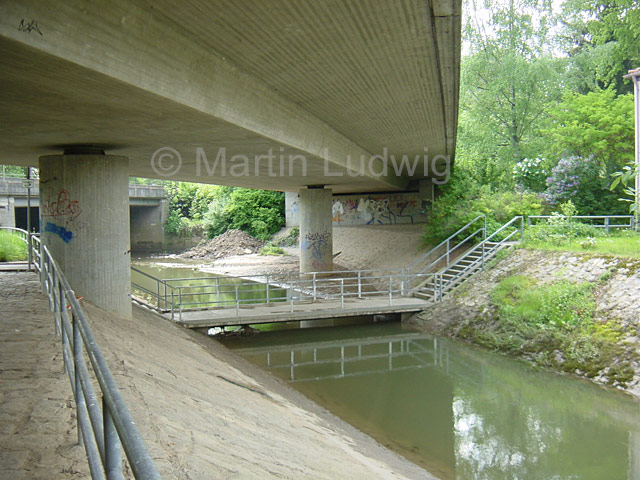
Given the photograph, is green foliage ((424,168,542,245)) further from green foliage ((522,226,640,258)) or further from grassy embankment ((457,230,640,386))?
grassy embankment ((457,230,640,386))

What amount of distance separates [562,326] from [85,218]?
37.9 feet

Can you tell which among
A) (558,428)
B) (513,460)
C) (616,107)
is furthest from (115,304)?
(616,107)

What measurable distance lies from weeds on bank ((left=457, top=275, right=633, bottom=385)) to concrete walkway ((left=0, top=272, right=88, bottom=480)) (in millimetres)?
10850

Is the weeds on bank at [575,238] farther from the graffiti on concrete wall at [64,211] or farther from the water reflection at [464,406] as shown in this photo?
the graffiti on concrete wall at [64,211]

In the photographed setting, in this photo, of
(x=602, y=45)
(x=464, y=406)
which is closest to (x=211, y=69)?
(x=464, y=406)

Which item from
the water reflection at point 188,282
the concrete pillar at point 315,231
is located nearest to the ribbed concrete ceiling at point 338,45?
the concrete pillar at point 315,231

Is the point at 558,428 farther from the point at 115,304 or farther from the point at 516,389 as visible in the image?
the point at 115,304

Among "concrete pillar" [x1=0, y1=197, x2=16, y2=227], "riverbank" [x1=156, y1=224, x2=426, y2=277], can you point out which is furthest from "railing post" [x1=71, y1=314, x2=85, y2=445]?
"concrete pillar" [x1=0, y1=197, x2=16, y2=227]

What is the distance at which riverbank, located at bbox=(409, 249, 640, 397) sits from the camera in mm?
12094

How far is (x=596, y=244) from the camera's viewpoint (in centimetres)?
1644

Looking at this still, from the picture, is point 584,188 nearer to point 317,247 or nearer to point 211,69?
point 317,247

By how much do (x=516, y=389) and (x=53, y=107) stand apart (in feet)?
34.0

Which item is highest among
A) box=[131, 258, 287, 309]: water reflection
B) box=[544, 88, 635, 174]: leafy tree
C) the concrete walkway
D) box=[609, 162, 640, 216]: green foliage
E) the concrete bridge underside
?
box=[544, 88, 635, 174]: leafy tree

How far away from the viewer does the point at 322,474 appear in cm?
568
